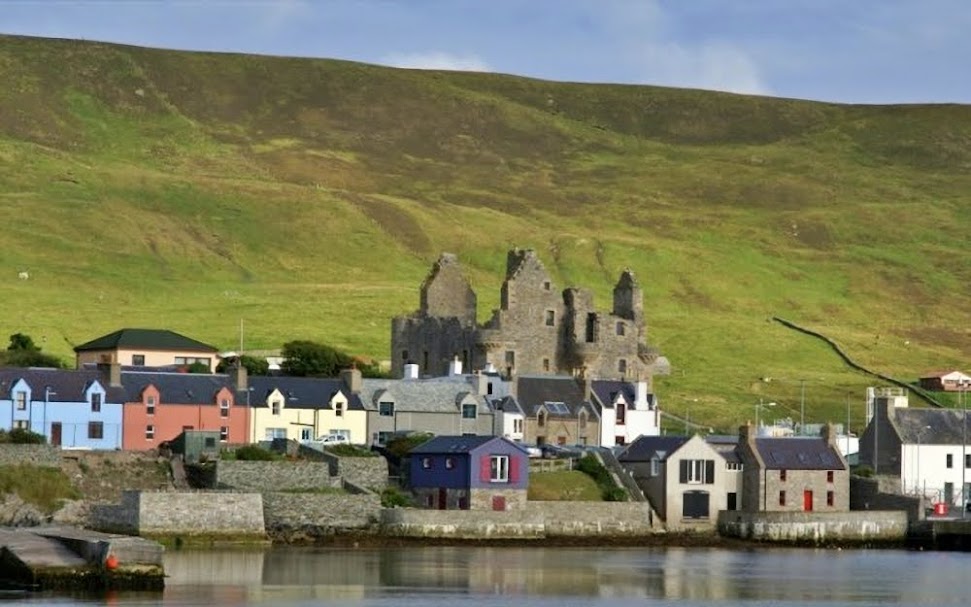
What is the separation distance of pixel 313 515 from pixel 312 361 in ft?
142

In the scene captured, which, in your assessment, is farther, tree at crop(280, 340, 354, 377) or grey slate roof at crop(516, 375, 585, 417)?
tree at crop(280, 340, 354, 377)

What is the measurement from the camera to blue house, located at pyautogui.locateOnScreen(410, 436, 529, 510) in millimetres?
95375

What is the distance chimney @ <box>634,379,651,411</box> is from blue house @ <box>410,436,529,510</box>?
2148cm

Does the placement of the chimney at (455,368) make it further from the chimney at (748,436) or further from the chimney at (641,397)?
the chimney at (748,436)

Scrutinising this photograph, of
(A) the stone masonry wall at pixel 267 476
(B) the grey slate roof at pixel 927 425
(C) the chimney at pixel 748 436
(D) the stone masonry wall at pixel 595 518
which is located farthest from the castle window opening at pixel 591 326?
(A) the stone masonry wall at pixel 267 476

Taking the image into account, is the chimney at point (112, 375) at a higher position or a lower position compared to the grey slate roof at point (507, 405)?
higher

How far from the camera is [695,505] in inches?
3996

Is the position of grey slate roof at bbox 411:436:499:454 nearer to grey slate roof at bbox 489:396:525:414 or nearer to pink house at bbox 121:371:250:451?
pink house at bbox 121:371:250:451

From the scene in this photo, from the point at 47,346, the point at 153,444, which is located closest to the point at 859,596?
the point at 153,444

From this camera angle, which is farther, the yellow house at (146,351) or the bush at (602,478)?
the yellow house at (146,351)

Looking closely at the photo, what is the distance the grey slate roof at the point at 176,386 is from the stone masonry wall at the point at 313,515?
45.9 feet

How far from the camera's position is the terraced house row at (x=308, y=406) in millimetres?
100750

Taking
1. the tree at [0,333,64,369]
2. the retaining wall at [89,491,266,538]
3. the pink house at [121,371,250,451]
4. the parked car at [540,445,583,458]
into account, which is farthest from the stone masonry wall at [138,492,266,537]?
the tree at [0,333,64,369]

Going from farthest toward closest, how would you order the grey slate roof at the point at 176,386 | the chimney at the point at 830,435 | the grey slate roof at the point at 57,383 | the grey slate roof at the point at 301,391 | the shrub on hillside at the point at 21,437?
the grey slate roof at the point at 301,391
the chimney at the point at 830,435
the grey slate roof at the point at 176,386
the grey slate roof at the point at 57,383
the shrub on hillside at the point at 21,437
